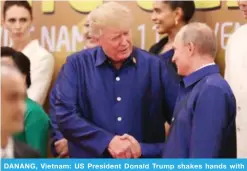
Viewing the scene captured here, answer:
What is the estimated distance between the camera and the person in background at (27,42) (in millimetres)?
1781

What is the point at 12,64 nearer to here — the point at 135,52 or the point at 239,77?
the point at 135,52

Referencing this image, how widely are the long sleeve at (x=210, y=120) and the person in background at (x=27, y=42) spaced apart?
42cm

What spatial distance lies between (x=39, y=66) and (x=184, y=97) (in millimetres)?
400

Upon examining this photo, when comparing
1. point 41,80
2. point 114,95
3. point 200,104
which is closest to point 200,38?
point 200,104

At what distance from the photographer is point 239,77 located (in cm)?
170

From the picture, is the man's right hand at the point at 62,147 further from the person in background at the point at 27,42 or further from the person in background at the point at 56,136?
the person in background at the point at 27,42

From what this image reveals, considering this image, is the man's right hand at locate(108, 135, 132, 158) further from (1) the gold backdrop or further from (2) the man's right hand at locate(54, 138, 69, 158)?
(1) the gold backdrop

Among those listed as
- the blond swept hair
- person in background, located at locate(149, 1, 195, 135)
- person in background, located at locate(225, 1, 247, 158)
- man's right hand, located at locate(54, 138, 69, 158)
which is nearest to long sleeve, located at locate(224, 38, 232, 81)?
person in background, located at locate(225, 1, 247, 158)

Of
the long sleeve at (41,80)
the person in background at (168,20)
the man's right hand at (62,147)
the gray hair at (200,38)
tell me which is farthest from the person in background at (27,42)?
the gray hair at (200,38)

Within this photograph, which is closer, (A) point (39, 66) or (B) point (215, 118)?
(B) point (215, 118)

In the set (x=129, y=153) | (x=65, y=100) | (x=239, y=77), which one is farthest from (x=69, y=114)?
(x=239, y=77)

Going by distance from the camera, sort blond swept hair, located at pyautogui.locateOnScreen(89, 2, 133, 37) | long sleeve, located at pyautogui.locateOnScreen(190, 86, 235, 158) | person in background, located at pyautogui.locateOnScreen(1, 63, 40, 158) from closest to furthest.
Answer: person in background, located at pyautogui.locateOnScreen(1, 63, 40, 158), long sleeve, located at pyautogui.locateOnScreen(190, 86, 235, 158), blond swept hair, located at pyautogui.locateOnScreen(89, 2, 133, 37)

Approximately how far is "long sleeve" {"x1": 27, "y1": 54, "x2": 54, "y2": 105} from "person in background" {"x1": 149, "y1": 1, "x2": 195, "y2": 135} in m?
0.25

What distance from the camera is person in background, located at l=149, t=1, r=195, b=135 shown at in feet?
5.69
